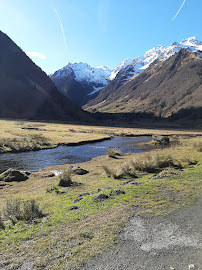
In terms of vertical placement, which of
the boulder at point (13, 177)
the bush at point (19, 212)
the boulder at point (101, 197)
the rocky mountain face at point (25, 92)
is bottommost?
the boulder at point (13, 177)

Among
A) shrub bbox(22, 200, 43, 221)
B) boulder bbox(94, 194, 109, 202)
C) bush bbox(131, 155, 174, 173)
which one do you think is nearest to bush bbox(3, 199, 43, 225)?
shrub bbox(22, 200, 43, 221)

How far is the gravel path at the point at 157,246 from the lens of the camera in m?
6.12

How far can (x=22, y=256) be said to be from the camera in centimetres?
668

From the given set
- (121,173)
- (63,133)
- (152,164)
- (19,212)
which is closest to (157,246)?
(19,212)

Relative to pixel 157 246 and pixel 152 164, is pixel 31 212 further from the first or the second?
pixel 152 164

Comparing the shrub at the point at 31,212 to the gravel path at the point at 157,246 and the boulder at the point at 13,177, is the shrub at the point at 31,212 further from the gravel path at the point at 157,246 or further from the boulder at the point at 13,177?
the boulder at the point at 13,177

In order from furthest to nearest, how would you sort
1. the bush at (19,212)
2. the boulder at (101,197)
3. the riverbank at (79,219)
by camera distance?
the boulder at (101,197)
the bush at (19,212)
the riverbank at (79,219)

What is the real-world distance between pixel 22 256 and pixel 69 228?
2.17 metres

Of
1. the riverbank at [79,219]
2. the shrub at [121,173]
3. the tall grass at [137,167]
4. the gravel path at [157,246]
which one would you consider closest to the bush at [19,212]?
the riverbank at [79,219]

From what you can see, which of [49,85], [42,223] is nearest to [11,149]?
[42,223]

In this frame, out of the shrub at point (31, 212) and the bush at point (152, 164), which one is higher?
the bush at point (152, 164)

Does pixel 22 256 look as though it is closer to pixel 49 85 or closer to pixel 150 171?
pixel 150 171

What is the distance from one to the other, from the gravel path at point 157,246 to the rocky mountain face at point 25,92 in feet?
450

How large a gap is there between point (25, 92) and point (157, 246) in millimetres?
159849
